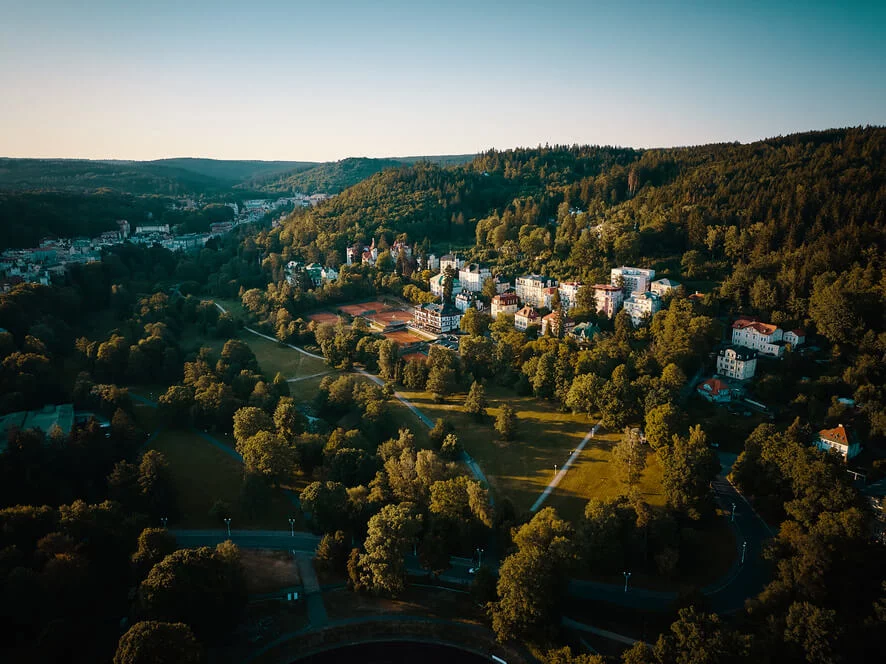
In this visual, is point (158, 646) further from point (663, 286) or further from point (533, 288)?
point (533, 288)

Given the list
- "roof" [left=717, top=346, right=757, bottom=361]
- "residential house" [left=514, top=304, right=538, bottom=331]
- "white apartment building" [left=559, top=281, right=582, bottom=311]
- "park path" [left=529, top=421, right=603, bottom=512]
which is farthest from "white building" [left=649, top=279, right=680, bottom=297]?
"park path" [left=529, top=421, right=603, bottom=512]

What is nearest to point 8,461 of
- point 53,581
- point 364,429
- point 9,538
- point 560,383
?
point 9,538

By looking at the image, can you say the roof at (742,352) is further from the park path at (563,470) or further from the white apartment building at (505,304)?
the white apartment building at (505,304)

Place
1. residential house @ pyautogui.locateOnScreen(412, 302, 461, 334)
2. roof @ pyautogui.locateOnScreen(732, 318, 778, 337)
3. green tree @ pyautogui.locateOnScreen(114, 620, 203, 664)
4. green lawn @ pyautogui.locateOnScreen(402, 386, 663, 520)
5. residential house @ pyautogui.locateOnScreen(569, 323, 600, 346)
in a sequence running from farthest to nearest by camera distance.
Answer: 1. residential house @ pyautogui.locateOnScreen(412, 302, 461, 334)
2. residential house @ pyautogui.locateOnScreen(569, 323, 600, 346)
3. roof @ pyautogui.locateOnScreen(732, 318, 778, 337)
4. green lawn @ pyautogui.locateOnScreen(402, 386, 663, 520)
5. green tree @ pyautogui.locateOnScreen(114, 620, 203, 664)

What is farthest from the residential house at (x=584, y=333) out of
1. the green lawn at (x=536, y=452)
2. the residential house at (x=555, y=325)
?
the green lawn at (x=536, y=452)

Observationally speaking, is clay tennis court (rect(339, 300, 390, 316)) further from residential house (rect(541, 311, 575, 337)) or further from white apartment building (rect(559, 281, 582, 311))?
residential house (rect(541, 311, 575, 337))

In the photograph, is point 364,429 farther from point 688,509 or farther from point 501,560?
point 688,509
